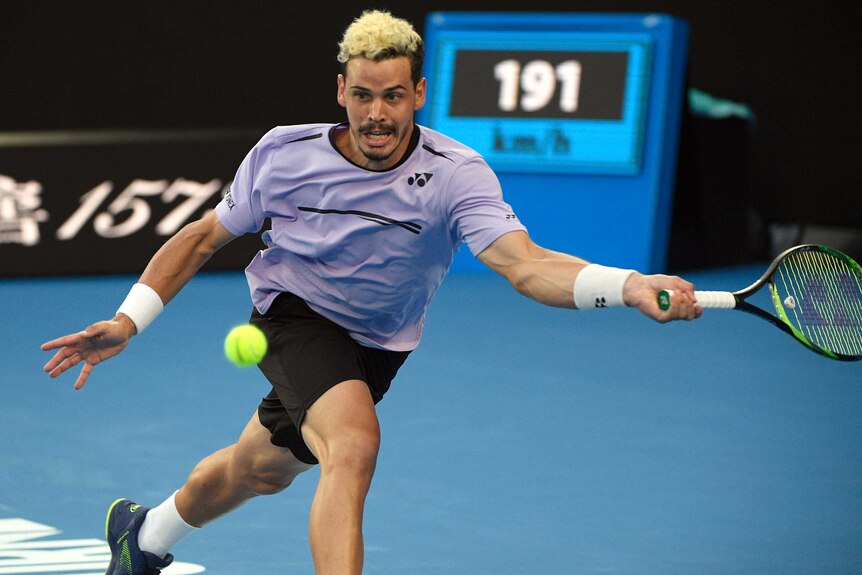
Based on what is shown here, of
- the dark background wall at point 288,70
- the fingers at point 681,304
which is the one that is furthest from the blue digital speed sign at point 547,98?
the fingers at point 681,304

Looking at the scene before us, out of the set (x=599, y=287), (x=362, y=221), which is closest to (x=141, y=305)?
(x=362, y=221)

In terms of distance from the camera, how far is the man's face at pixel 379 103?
3.42 meters

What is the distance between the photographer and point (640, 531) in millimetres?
4500

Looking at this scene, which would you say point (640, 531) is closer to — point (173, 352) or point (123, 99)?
point (173, 352)

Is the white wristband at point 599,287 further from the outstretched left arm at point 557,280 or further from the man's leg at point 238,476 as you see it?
the man's leg at point 238,476

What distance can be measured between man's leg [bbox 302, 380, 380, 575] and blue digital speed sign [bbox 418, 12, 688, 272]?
6.07 meters

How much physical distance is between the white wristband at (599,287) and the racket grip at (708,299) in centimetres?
11

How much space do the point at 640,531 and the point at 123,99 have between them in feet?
27.9

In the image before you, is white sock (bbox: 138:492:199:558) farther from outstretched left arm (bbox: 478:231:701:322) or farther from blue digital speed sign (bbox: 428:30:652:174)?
blue digital speed sign (bbox: 428:30:652:174)

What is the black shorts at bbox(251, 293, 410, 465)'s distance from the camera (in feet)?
11.4

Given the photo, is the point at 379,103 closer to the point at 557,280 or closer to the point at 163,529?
the point at 557,280

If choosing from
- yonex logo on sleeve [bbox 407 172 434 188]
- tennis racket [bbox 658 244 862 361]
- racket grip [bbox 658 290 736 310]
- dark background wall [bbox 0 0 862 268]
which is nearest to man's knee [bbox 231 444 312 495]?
yonex logo on sleeve [bbox 407 172 434 188]

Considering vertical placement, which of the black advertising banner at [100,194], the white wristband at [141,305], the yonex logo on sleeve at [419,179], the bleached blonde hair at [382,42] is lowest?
the black advertising banner at [100,194]

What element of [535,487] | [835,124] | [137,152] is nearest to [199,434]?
[535,487]
